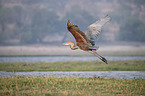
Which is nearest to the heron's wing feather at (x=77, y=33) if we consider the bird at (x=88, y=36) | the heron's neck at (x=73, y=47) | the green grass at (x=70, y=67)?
the bird at (x=88, y=36)

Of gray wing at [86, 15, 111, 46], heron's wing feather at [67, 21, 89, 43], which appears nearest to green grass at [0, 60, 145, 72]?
gray wing at [86, 15, 111, 46]

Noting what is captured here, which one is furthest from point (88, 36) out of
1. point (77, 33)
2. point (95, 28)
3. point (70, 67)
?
point (70, 67)

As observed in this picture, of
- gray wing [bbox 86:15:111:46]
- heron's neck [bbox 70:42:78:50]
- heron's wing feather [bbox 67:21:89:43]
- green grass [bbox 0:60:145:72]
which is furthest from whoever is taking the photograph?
green grass [bbox 0:60:145:72]

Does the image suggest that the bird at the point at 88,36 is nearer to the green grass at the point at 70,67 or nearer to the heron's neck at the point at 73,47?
the heron's neck at the point at 73,47

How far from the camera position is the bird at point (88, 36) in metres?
5.91

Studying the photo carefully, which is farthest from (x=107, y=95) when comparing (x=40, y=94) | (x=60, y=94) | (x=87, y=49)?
(x=87, y=49)

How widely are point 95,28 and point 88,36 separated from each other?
468 mm

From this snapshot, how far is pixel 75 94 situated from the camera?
10.5 metres

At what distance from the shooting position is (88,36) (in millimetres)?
6559

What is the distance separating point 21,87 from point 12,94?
72.6 inches

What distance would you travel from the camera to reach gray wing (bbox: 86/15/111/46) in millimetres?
6575

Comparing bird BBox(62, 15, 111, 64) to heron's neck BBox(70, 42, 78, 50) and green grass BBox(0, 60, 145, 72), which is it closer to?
heron's neck BBox(70, 42, 78, 50)

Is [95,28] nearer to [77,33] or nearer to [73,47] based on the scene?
[77,33]

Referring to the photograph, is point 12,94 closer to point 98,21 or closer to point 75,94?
point 75,94
